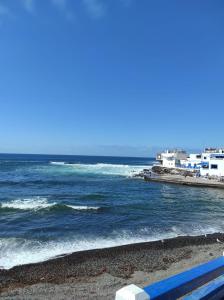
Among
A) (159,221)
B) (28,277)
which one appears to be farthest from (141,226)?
(28,277)

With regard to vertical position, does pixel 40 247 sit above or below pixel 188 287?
below

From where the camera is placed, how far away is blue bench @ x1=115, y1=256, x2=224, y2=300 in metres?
2.69

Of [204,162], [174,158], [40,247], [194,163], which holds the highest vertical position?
[174,158]

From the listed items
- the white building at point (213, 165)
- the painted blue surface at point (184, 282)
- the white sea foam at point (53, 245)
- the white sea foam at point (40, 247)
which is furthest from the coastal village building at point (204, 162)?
the painted blue surface at point (184, 282)

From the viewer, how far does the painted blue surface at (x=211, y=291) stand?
3208 millimetres

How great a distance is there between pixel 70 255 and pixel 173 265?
15.5 ft

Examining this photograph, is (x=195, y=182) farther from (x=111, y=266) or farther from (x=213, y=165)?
(x=111, y=266)

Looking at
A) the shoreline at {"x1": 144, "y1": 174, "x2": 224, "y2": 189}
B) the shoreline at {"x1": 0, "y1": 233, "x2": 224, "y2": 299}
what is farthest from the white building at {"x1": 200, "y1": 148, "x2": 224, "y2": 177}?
the shoreline at {"x1": 0, "y1": 233, "x2": 224, "y2": 299}

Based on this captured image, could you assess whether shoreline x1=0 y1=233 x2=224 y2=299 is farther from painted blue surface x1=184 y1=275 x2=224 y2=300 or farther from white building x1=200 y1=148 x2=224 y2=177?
white building x1=200 y1=148 x2=224 y2=177

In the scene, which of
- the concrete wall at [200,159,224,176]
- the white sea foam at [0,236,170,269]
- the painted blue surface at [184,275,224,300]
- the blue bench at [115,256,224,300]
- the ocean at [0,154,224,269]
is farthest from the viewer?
the concrete wall at [200,159,224,176]

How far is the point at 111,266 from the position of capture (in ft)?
40.9

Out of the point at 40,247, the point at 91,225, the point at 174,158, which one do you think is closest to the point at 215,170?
the point at 174,158

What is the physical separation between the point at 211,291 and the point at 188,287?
0.36m

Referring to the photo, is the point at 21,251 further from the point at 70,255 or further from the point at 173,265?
the point at 173,265
